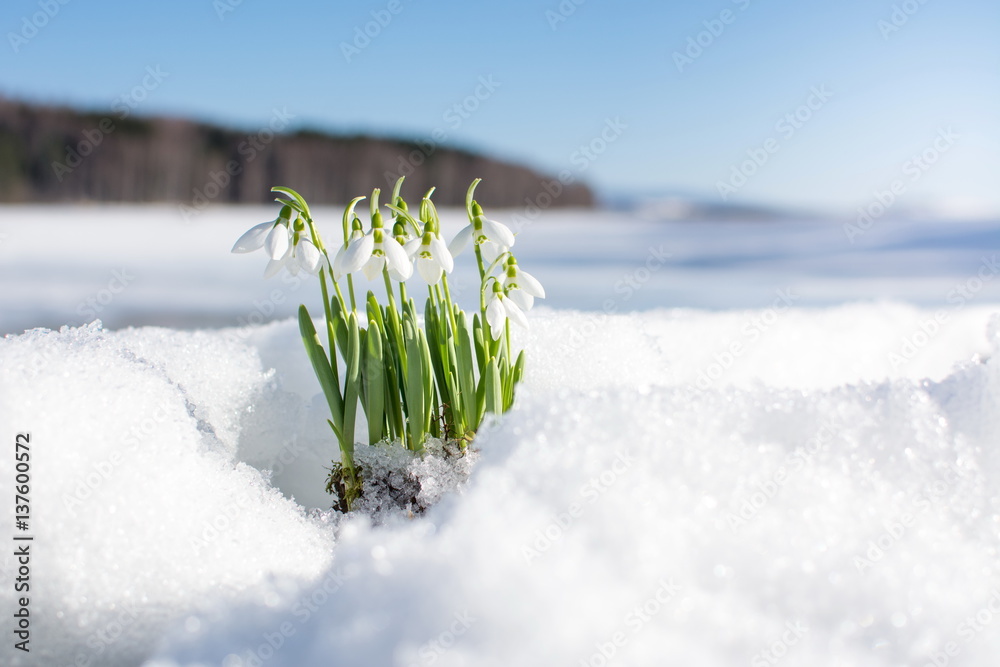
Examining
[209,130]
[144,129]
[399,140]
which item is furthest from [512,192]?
[144,129]

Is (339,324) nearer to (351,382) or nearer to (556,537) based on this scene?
(351,382)

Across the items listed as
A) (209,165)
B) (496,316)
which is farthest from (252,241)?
(209,165)

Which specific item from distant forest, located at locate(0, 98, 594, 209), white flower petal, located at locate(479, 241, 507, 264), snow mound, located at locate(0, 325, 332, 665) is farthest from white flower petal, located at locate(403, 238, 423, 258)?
distant forest, located at locate(0, 98, 594, 209)

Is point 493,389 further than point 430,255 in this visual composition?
Yes

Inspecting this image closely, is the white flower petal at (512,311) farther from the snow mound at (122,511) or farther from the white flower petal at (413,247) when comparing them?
the snow mound at (122,511)

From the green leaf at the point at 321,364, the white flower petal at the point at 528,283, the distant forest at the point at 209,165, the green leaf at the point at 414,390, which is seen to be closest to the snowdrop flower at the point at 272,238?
the green leaf at the point at 321,364

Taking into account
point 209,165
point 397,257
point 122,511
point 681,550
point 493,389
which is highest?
point 209,165

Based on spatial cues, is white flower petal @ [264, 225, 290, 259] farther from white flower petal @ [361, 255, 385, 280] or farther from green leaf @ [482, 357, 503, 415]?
green leaf @ [482, 357, 503, 415]
